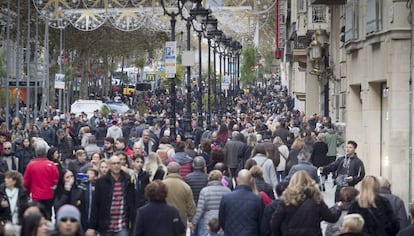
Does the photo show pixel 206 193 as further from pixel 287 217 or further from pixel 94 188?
pixel 287 217

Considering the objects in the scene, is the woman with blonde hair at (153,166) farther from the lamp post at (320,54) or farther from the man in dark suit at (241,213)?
the lamp post at (320,54)

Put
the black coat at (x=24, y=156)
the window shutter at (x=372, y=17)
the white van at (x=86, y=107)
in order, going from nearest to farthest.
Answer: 1. the black coat at (x=24, y=156)
2. the window shutter at (x=372, y=17)
3. the white van at (x=86, y=107)

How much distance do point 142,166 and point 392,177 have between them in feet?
21.4

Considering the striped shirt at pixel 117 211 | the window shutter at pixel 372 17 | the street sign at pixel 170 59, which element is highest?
the window shutter at pixel 372 17

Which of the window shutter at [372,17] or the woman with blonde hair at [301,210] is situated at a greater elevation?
the window shutter at [372,17]

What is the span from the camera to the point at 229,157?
75.7 ft

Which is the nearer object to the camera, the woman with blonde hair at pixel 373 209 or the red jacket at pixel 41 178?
the woman with blonde hair at pixel 373 209

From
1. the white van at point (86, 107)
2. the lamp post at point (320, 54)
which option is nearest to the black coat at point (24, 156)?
the lamp post at point (320, 54)

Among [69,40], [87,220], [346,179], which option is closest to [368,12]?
[346,179]

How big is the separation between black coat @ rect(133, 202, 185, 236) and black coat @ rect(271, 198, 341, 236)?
1.10 metres

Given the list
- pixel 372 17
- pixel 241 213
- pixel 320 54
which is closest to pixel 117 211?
pixel 241 213

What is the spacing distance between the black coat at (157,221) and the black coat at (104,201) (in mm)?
1276

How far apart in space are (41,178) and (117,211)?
2.94 metres

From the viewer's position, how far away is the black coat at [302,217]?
476 inches
